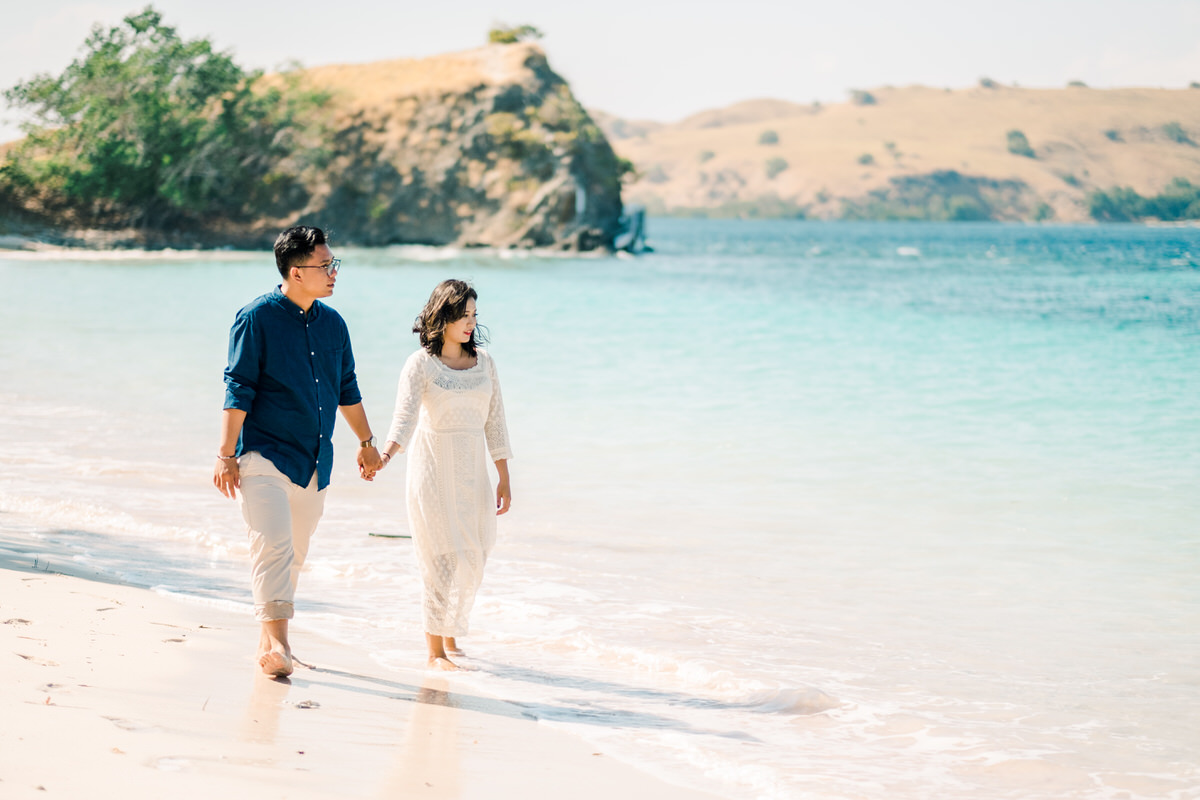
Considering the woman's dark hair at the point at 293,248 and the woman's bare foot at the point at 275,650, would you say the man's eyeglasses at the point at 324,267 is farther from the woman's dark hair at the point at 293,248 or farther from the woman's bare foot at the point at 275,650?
the woman's bare foot at the point at 275,650

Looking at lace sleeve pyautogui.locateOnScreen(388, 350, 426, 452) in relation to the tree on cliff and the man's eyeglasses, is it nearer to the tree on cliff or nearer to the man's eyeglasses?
the man's eyeglasses

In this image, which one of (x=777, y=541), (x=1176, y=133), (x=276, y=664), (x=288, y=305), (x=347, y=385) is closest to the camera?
(x=276, y=664)

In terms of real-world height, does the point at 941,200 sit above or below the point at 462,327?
above

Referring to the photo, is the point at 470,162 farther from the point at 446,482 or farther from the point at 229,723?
the point at 229,723

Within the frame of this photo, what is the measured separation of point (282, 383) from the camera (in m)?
4.53

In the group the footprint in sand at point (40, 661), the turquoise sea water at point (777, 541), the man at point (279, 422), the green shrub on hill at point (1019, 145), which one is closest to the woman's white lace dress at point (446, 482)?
the turquoise sea water at point (777, 541)

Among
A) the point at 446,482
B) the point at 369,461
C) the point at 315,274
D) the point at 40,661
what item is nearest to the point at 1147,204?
the point at 446,482

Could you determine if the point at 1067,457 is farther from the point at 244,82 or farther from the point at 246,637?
the point at 244,82

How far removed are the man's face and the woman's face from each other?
60 centimetres

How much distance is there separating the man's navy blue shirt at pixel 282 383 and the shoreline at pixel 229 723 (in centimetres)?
88

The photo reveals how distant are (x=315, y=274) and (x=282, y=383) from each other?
470 millimetres

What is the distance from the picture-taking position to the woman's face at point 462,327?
4.98 meters

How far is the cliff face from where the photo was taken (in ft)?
211

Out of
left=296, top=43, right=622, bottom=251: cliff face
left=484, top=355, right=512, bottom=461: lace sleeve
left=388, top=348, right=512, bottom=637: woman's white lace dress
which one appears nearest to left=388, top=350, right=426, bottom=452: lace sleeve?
left=388, top=348, right=512, bottom=637: woman's white lace dress
